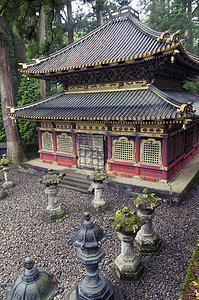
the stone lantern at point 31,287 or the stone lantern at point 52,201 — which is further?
the stone lantern at point 52,201

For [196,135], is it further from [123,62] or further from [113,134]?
[123,62]

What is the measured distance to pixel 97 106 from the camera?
37.2 feet

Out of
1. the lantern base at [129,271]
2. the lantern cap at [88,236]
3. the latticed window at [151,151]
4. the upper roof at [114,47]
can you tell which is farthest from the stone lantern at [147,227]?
the upper roof at [114,47]

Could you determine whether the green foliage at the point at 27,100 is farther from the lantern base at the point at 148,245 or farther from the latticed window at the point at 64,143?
the lantern base at the point at 148,245

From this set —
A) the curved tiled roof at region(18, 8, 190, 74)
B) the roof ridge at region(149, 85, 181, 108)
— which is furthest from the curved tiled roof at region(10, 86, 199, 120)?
the curved tiled roof at region(18, 8, 190, 74)

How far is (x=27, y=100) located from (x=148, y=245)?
1467 centimetres

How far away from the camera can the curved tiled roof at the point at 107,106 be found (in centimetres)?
913

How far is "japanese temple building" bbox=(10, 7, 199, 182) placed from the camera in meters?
9.62

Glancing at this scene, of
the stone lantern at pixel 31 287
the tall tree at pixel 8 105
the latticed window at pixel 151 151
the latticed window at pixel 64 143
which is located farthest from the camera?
the tall tree at pixel 8 105

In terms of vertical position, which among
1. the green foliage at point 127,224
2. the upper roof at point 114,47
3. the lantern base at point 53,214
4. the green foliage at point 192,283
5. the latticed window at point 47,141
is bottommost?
the lantern base at point 53,214

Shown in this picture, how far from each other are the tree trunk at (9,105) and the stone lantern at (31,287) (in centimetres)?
1431

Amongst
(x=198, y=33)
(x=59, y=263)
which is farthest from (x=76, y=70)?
(x=198, y=33)

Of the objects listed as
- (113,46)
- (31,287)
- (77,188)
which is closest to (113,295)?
(31,287)

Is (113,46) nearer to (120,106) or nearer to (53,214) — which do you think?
(120,106)
